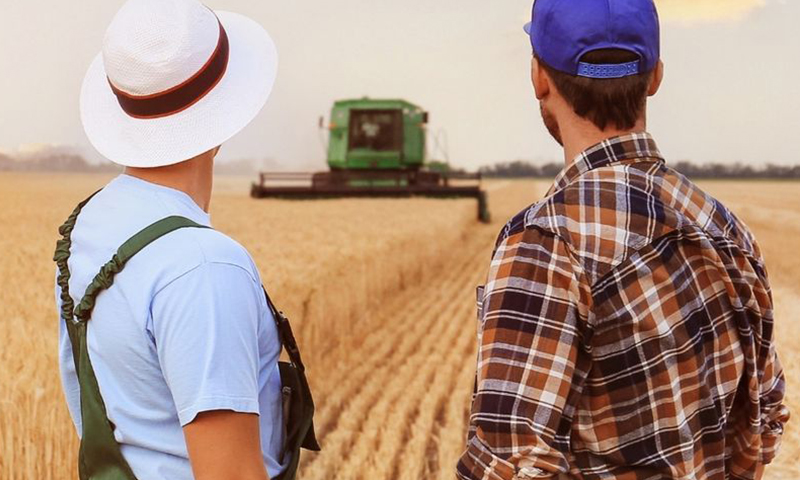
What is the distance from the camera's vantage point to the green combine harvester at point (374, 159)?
2269 centimetres

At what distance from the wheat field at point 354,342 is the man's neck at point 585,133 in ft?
8.87

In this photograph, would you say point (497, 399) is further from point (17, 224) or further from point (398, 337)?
point (17, 224)

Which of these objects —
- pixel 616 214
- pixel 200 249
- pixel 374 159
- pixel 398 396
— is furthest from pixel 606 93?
pixel 374 159

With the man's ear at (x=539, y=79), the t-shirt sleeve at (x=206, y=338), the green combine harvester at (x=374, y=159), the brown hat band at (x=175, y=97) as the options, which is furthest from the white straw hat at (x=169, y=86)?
the green combine harvester at (x=374, y=159)

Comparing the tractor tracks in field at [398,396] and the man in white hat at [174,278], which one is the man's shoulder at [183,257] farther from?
the tractor tracks in field at [398,396]

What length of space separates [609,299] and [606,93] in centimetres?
41

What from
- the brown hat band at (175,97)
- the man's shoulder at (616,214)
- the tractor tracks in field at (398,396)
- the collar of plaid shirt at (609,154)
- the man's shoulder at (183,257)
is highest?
the brown hat band at (175,97)

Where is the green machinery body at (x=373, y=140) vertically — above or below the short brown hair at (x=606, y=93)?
Answer: below

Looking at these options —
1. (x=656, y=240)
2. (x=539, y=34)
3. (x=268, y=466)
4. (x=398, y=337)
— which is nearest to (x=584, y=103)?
(x=539, y=34)

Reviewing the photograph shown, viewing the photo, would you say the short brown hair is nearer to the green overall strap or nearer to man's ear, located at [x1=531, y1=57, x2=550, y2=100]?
man's ear, located at [x1=531, y1=57, x2=550, y2=100]

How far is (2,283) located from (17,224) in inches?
279

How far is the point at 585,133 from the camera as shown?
1724mm

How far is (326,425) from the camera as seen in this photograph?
5.48m

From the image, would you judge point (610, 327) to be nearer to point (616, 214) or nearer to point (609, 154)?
point (616, 214)
